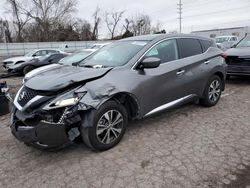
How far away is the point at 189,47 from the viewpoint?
4.79 meters

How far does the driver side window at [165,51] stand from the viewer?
13.5ft

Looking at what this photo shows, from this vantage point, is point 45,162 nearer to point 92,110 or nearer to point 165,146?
point 92,110

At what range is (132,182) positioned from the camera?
2.79m

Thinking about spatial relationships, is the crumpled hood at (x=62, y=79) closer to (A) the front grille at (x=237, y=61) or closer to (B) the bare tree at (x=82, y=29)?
(A) the front grille at (x=237, y=61)

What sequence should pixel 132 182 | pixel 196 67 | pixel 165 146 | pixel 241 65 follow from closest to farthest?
pixel 132 182, pixel 165 146, pixel 196 67, pixel 241 65

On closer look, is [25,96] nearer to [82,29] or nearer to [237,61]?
[237,61]

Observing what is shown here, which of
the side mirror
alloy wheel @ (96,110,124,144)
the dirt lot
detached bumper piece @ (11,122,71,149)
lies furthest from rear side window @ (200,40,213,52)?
detached bumper piece @ (11,122,71,149)

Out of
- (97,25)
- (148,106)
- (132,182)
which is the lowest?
(132,182)

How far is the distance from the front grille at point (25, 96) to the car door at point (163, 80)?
61.7 inches

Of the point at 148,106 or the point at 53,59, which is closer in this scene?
the point at 148,106

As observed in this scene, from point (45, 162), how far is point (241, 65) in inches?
253

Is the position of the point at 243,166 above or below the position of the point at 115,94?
below

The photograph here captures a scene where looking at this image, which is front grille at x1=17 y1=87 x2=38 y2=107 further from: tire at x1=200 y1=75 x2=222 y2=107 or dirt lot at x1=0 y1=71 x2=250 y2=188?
tire at x1=200 y1=75 x2=222 y2=107

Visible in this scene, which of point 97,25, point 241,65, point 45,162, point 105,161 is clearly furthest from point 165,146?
point 97,25
